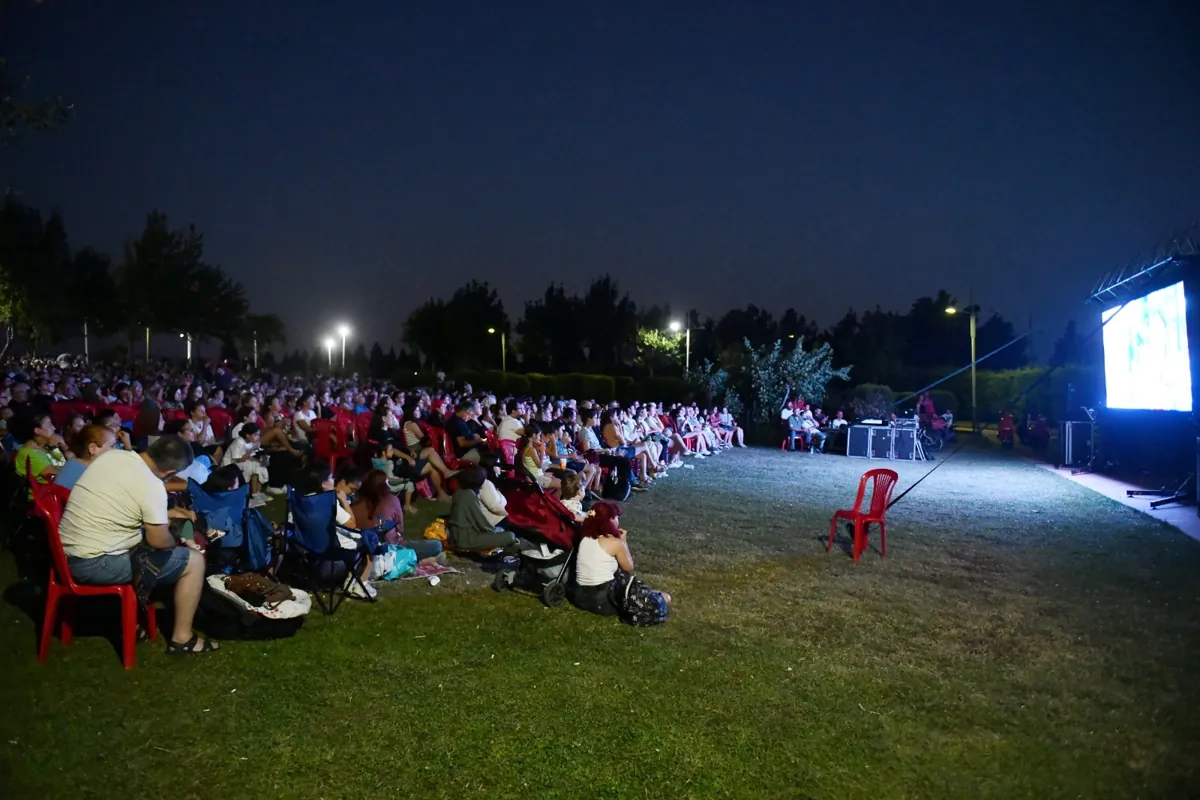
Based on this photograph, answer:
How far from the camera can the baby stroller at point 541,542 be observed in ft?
19.6

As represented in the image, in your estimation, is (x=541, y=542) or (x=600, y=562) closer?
(x=600, y=562)

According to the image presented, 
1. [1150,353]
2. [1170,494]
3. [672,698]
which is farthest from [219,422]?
[1150,353]

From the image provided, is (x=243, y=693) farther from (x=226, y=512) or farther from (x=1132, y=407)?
(x=1132, y=407)

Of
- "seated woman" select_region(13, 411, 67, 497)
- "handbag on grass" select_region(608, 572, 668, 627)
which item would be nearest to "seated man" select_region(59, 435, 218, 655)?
"seated woman" select_region(13, 411, 67, 497)

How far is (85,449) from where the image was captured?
5.66 metres

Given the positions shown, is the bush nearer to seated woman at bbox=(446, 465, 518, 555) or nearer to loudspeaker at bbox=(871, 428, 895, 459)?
loudspeaker at bbox=(871, 428, 895, 459)

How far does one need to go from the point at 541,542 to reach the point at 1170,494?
9.99 meters

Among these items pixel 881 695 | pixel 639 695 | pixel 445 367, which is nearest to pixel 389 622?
pixel 639 695

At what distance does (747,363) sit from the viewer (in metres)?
24.2

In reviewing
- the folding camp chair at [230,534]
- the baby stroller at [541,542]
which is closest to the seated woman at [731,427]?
the baby stroller at [541,542]

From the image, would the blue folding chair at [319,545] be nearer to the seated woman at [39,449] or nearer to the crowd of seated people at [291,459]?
the crowd of seated people at [291,459]

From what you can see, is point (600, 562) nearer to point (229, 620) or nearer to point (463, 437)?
point (229, 620)

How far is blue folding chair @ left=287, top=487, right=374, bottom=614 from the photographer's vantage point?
5535 millimetres

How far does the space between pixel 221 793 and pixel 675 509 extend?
7.75 metres
